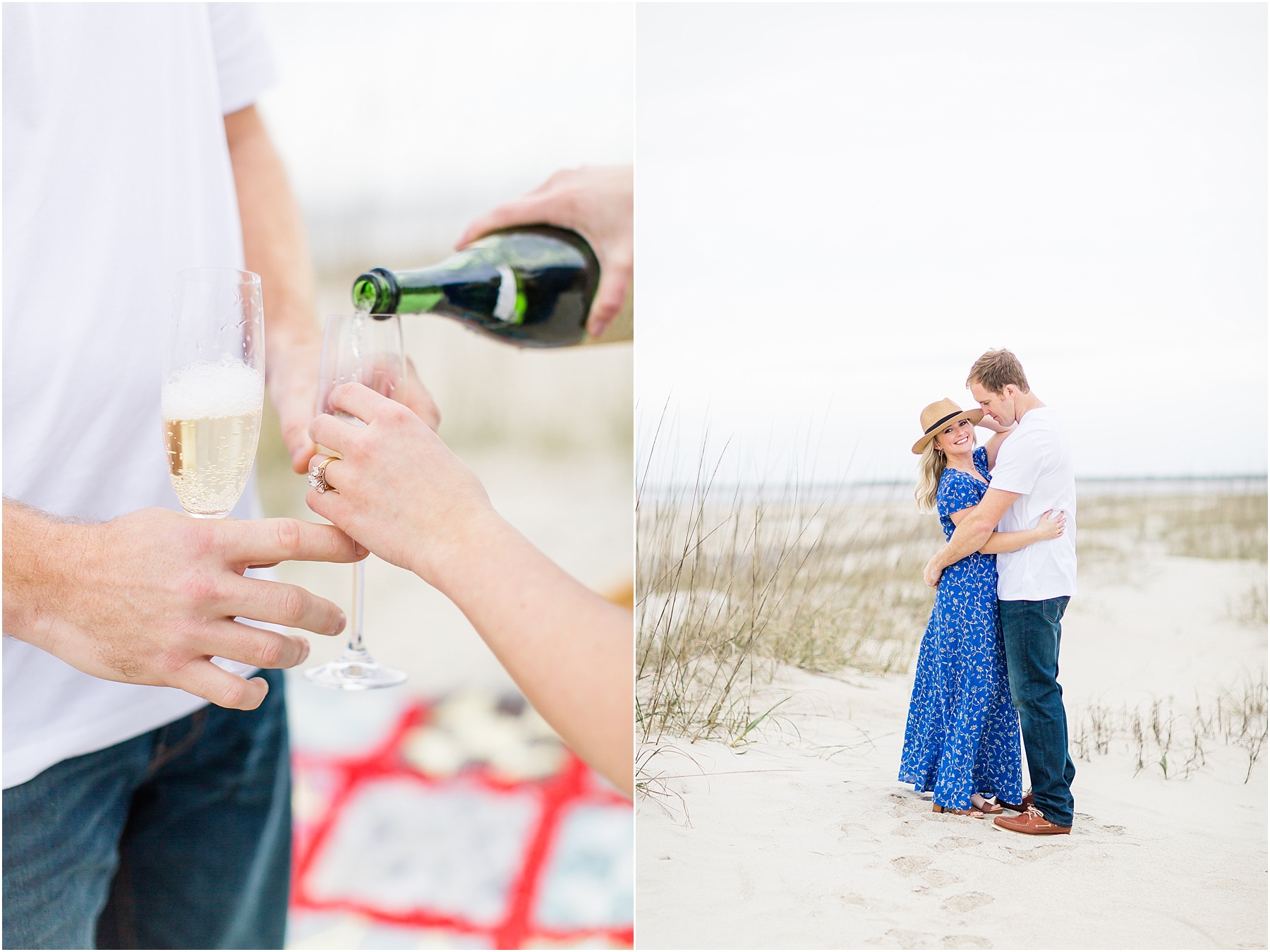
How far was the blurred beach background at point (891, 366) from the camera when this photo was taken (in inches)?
69.5

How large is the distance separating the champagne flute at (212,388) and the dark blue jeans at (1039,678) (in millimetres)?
1283

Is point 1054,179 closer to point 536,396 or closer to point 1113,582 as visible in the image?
point 1113,582

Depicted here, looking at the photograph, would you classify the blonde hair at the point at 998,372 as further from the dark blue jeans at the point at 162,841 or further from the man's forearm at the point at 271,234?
the dark blue jeans at the point at 162,841

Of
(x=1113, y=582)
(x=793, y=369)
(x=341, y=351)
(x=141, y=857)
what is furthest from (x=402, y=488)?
(x=1113, y=582)

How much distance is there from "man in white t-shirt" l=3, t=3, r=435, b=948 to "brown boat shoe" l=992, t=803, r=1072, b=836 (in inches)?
48.9

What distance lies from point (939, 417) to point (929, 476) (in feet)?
0.35

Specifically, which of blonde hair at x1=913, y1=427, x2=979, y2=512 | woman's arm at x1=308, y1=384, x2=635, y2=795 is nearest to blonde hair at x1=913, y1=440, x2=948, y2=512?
blonde hair at x1=913, y1=427, x2=979, y2=512

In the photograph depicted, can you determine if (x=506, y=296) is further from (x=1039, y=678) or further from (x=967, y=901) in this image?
(x=967, y=901)

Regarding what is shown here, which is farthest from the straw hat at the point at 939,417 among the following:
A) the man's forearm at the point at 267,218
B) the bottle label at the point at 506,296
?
the man's forearm at the point at 267,218

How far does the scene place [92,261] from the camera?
117 cm

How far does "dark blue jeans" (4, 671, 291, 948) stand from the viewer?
123 centimetres

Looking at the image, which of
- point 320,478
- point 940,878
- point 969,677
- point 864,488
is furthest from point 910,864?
point 320,478

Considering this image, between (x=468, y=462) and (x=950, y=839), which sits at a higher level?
(x=468, y=462)

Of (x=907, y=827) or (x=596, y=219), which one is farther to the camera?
(x=907, y=827)
